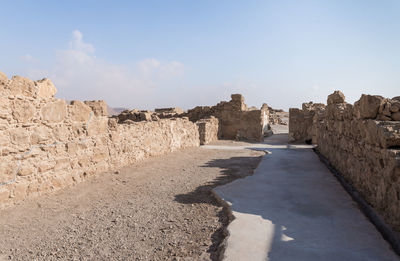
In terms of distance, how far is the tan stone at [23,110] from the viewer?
4.84 m

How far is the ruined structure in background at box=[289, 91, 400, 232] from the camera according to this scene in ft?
11.6

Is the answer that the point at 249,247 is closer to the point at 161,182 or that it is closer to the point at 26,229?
the point at 26,229

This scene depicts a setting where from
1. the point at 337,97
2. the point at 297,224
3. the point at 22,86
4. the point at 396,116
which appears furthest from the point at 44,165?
the point at 337,97

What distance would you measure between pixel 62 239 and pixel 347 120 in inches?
238

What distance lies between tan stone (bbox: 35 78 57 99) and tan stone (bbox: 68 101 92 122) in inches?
20.1

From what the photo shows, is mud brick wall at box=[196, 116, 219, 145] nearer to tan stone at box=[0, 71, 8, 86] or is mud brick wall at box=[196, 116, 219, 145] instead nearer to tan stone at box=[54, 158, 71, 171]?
tan stone at box=[54, 158, 71, 171]

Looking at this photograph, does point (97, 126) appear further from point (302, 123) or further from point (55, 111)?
point (302, 123)

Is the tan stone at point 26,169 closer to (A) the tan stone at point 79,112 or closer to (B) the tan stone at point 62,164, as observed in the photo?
(B) the tan stone at point 62,164

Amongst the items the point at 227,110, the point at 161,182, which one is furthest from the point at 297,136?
the point at 161,182

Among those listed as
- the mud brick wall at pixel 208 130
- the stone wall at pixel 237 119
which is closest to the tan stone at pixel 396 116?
the mud brick wall at pixel 208 130

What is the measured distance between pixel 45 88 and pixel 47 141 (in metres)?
1.05

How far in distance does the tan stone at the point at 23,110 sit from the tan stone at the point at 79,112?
992 millimetres

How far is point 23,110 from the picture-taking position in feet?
16.4

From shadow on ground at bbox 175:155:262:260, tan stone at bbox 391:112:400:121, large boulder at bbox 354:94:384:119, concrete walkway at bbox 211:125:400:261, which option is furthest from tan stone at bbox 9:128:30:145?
tan stone at bbox 391:112:400:121
